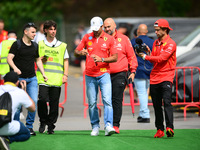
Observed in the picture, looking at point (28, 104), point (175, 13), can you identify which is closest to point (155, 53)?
point (28, 104)

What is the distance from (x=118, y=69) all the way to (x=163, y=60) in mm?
1185

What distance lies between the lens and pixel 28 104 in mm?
7473

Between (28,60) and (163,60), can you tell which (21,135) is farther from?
(163,60)

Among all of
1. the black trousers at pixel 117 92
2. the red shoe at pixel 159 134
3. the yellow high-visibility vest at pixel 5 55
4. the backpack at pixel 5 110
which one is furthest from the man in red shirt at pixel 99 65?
the yellow high-visibility vest at pixel 5 55

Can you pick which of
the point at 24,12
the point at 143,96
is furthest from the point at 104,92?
the point at 24,12

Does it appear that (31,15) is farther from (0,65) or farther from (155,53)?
(155,53)

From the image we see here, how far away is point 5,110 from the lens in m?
7.29

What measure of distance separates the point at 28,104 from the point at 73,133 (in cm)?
261

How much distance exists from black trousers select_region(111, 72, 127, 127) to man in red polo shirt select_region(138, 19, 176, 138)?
809 millimetres

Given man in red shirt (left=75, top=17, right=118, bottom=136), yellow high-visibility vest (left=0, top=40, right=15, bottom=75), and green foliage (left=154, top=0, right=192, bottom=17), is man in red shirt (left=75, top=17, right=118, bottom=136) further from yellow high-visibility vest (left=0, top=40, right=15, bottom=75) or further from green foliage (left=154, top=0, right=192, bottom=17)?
green foliage (left=154, top=0, right=192, bottom=17)

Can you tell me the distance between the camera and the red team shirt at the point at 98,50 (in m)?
9.38

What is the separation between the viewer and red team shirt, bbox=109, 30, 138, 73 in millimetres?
10070

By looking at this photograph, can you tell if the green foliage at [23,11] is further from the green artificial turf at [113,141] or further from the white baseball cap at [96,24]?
the white baseball cap at [96,24]

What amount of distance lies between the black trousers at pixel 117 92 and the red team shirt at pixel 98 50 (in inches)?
23.7
